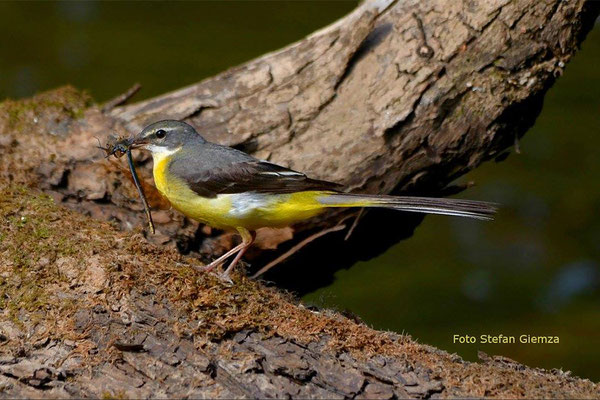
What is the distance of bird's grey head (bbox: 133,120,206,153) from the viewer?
18.0 feet

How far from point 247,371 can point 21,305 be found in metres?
1.34

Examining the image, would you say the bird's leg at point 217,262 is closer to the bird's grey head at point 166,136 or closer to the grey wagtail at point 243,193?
the grey wagtail at point 243,193

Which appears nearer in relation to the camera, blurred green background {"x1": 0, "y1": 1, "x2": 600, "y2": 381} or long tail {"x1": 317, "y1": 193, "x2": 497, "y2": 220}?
long tail {"x1": 317, "y1": 193, "x2": 497, "y2": 220}

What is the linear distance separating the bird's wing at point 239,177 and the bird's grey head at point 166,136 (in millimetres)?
297

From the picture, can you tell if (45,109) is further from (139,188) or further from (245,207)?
(245,207)

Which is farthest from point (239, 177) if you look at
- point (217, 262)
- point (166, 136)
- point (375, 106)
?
point (375, 106)

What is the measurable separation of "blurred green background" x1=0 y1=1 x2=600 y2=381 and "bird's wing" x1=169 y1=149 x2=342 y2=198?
1.29 m

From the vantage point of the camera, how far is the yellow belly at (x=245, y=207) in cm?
511

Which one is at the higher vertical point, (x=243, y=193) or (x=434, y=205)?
(x=434, y=205)

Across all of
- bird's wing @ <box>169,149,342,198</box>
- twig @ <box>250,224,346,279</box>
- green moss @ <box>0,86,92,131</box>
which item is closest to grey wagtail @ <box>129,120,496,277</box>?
bird's wing @ <box>169,149,342,198</box>

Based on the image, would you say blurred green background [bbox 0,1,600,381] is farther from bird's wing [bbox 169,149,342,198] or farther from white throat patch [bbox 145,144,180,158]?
white throat patch [bbox 145,144,180,158]

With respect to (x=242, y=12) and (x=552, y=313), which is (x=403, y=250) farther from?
(x=242, y=12)

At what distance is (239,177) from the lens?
5137 millimetres

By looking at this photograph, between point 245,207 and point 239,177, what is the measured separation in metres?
0.19
